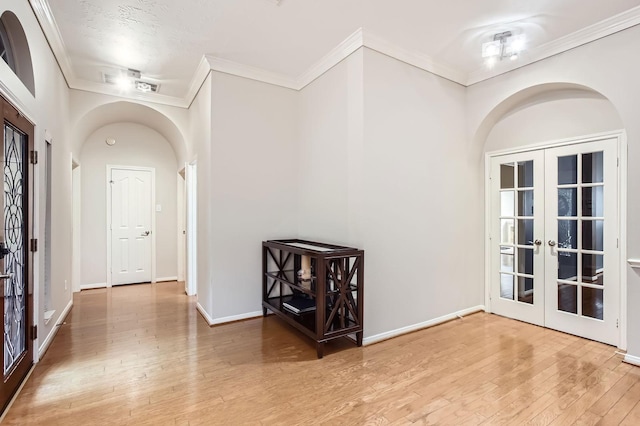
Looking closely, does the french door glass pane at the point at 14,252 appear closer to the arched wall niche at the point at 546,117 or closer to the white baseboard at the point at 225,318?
the white baseboard at the point at 225,318

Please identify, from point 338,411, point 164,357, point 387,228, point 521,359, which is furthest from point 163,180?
point 521,359

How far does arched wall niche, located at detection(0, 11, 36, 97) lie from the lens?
7.74ft

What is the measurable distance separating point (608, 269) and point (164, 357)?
4.25 m

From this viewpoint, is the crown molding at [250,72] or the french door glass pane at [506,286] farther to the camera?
the french door glass pane at [506,286]

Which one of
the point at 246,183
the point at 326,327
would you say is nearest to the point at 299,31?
the point at 246,183

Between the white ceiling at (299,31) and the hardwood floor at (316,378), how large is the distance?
293 cm

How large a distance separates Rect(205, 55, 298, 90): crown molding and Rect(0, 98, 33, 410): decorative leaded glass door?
5.99 feet

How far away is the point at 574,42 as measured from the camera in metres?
3.06

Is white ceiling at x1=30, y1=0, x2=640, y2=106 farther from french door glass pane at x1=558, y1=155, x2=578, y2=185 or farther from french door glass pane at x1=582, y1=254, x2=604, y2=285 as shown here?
french door glass pane at x1=582, y1=254, x2=604, y2=285

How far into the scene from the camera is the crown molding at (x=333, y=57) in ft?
10.0

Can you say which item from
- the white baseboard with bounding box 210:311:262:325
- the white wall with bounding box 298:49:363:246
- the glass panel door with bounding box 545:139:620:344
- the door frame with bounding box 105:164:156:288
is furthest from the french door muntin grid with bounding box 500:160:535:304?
the door frame with bounding box 105:164:156:288

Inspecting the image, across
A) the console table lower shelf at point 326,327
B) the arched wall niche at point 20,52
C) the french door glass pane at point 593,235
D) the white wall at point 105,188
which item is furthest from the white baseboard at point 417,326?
the white wall at point 105,188

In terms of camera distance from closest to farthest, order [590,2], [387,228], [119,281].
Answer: [590,2] → [387,228] → [119,281]

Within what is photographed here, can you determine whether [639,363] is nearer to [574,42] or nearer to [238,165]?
[574,42]
